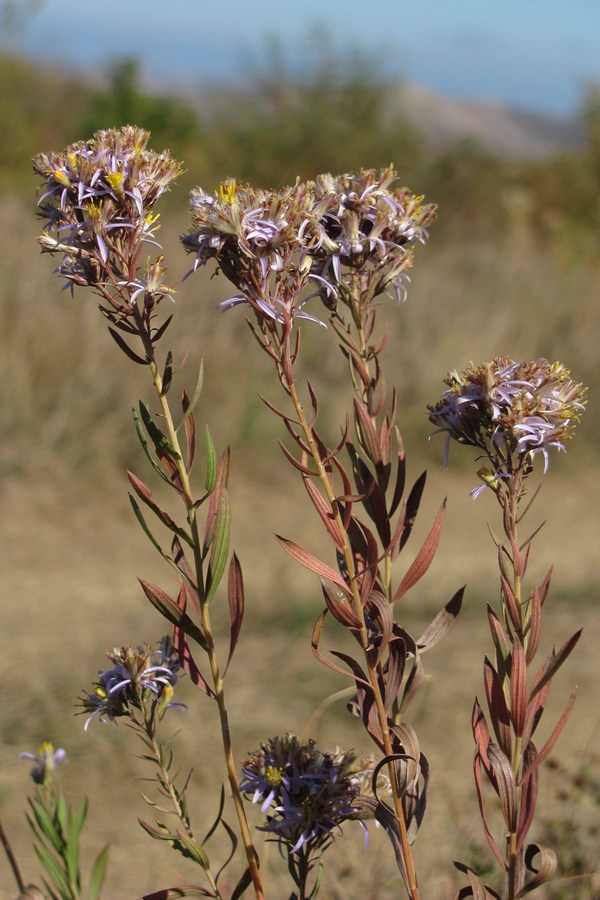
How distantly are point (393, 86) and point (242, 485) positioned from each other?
43.6 feet

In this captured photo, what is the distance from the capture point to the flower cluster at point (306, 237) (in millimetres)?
1040

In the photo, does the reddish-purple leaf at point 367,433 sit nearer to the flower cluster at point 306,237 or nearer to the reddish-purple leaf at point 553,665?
the flower cluster at point 306,237

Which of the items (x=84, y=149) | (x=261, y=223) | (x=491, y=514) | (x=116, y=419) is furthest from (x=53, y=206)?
(x=491, y=514)

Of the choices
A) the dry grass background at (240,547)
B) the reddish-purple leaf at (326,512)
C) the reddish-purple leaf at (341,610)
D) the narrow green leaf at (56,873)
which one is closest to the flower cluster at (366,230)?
the reddish-purple leaf at (326,512)

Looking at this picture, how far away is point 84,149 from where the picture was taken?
110 cm

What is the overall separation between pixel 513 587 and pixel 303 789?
0.34m

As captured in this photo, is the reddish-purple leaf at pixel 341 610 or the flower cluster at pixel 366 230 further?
the flower cluster at pixel 366 230

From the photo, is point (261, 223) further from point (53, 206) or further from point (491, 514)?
point (491, 514)

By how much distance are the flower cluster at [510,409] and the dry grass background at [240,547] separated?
3.69ft

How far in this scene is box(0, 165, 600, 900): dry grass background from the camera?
10.3 feet

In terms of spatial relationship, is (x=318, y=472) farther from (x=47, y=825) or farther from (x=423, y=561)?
(x=47, y=825)

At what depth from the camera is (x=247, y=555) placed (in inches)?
220

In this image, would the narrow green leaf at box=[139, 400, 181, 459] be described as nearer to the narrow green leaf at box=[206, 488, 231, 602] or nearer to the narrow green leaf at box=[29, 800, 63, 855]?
the narrow green leaf at box=[206, 488, 231, 602]

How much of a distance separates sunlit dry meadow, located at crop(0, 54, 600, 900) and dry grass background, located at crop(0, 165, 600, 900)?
0.5 inches
